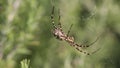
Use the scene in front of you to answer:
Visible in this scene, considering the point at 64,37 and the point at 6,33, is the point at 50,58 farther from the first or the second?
the point at 64,37

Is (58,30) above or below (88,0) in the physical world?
below

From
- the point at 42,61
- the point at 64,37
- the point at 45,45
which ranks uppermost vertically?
the point at 45,45

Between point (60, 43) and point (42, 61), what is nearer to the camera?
point (42, 61)

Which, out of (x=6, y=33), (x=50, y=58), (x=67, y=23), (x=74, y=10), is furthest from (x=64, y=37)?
(x=74, y=10)

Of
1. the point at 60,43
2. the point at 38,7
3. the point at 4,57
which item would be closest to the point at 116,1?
the point at 60,43

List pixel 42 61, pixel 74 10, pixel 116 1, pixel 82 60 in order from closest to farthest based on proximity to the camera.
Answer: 1. pixel 82 60
2. pixel 42 61
3. pixel 74 10
4. pixel 116 1

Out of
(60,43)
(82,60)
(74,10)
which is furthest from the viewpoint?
(74,10)
